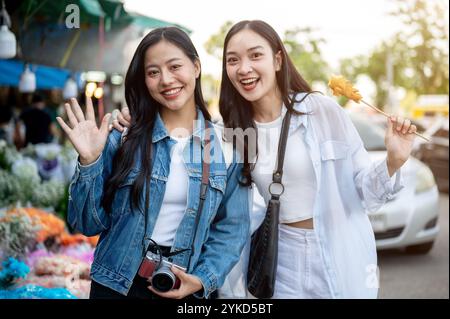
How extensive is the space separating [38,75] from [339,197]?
799 cm

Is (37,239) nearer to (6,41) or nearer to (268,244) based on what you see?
(6,41)

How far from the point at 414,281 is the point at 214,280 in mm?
3769

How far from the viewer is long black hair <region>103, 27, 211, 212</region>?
1.84m

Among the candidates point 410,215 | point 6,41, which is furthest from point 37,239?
point 410,215

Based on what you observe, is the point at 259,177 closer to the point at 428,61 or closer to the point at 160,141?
the point at 160,141

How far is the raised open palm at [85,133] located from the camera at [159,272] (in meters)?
0.39

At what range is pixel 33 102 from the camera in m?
9.27

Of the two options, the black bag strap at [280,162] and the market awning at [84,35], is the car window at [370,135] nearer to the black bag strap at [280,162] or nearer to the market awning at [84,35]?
the market awning at [84,35]

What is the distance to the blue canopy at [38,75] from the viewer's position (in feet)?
23.4

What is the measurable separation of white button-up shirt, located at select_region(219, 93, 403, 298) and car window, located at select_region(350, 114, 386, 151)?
3669 mm

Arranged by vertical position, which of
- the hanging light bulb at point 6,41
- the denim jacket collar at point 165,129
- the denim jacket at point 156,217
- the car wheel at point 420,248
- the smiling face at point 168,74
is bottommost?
the car wheel at point 420,248

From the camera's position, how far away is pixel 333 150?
2.33 meters

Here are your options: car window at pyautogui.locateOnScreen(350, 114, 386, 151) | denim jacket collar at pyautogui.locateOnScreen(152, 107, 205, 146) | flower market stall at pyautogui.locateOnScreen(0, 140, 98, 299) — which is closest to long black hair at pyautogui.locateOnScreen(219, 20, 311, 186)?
denim jacket collar at pyautogui.locateOnScreen(152, 107, 205, 146)

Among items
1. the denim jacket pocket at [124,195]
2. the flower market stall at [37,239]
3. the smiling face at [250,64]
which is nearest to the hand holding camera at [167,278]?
the denim jacket pocket at [124,195]
